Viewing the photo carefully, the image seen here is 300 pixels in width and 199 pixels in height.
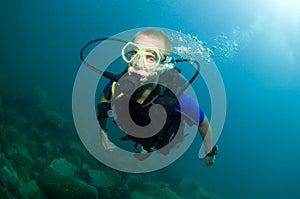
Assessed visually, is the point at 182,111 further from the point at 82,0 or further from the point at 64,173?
the point at 82,0

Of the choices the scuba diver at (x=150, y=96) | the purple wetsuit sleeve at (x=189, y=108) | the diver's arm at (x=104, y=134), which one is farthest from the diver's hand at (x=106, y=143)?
the purple wetsuit sleeve at (x=189, y=108)

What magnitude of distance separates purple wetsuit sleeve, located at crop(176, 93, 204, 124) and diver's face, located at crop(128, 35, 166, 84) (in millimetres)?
423

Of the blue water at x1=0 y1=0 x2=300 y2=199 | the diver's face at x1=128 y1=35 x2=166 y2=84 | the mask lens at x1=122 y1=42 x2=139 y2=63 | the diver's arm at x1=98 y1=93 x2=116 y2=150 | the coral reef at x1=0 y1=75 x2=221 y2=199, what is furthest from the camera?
the blue water at x1=0 y1=0 x2=300 y2=199

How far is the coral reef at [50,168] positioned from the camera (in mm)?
5598

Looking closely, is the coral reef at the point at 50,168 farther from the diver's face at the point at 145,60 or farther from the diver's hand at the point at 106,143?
the diver's face at the point at 145,60

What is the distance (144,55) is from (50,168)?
4.11 meters

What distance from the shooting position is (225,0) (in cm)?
5244

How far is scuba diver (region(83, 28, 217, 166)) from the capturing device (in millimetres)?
2877

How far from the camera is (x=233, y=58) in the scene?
7481 cm

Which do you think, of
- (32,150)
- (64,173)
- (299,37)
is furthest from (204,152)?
(299,37)

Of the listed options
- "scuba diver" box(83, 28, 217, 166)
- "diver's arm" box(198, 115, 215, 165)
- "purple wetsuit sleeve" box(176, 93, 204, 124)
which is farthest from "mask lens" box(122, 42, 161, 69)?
"diver's arm" box(198, 115, 215, 165)

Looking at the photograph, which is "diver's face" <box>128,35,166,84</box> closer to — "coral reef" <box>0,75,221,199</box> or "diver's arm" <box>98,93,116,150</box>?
"diver's arm" <box>98,93,116,150</box>

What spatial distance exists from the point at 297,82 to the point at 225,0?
24159 millimetres

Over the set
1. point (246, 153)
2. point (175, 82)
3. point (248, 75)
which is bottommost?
point (175, 82)
